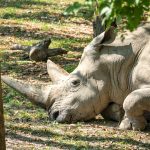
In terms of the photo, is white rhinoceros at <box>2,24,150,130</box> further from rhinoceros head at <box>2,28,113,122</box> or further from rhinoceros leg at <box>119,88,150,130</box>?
rhinoceros leg at <box>119,88,150,130</box>

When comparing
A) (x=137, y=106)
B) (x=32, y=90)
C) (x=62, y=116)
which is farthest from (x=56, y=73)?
(x=137, y=106)

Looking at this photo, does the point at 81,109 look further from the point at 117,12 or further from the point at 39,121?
the point at 117,12

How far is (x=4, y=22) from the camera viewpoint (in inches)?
698

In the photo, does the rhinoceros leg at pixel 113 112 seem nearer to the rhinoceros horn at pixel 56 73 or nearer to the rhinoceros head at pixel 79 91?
the rhinoceros head at pixel 79 91

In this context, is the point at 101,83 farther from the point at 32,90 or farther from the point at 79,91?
the point at 32,90

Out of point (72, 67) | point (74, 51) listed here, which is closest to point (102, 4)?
point (72, 67)

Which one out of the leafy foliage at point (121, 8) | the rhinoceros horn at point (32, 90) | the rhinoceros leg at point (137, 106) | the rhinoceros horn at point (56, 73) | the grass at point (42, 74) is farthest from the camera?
the rhinoceros horn at point (56, 73)

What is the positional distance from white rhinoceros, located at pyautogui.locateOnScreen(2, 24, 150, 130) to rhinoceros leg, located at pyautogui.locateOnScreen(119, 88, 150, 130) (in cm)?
17

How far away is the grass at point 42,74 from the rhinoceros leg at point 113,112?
0.11 meters

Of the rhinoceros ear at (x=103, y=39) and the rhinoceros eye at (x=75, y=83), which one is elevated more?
the rhinoceros ear at (x=103, y=39)

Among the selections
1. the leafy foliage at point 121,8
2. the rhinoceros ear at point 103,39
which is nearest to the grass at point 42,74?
the rhinoceros ear at point 103,39

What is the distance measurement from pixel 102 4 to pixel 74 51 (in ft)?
35.9

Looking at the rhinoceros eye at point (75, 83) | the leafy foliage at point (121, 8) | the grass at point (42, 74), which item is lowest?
the grass at point (42, 74)

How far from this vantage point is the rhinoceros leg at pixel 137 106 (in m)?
8.40
